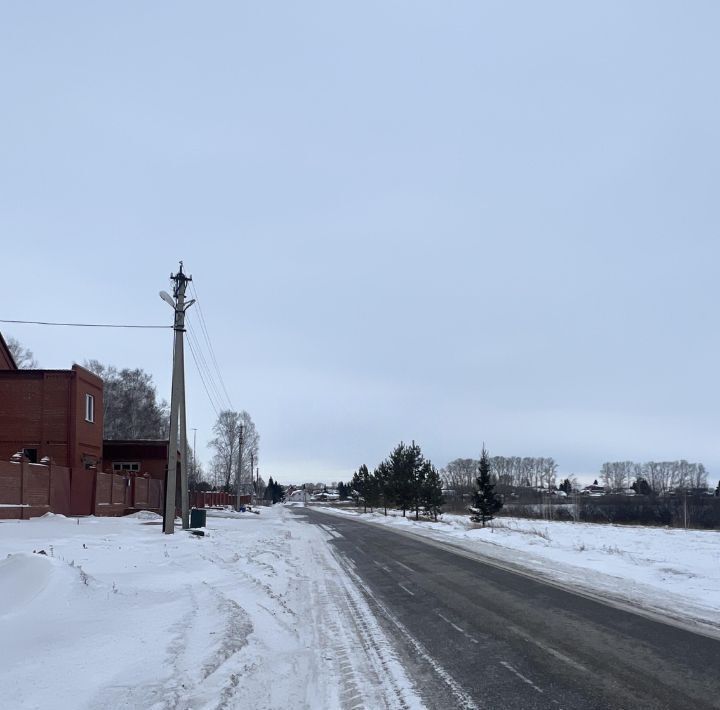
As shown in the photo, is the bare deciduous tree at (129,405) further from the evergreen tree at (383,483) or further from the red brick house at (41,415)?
the red brick house at (41,415)

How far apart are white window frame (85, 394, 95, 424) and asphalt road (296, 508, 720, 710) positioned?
27.7 metres

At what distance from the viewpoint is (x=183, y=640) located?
758 cm

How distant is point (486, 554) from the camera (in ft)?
66.7

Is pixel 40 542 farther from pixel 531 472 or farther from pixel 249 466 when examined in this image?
pixel 531 472

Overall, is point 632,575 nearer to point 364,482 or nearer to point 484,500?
point 484,500

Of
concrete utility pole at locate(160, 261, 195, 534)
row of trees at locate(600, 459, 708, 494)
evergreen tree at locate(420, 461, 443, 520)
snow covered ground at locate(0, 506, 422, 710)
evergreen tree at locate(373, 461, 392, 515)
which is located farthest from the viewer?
row of trees at locate(600, 459, 708, 494)

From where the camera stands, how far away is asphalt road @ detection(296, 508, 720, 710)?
605 cm

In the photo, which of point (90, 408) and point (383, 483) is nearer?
point (90, 408)

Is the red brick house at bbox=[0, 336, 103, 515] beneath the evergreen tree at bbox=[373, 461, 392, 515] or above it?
above

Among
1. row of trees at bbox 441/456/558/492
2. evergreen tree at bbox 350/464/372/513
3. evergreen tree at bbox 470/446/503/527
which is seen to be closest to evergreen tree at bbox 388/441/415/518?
evergreen tree at bbox 470/446/503/527

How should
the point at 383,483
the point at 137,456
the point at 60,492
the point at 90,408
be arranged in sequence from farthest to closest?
the point at 383,483
the point at 137,456
the point at 90,408
the point at 60,492

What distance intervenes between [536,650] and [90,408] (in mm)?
34246

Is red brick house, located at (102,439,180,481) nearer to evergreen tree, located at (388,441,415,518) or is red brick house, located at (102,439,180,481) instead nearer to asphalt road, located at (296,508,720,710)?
evergreen tree, located at (388,441,415,518)

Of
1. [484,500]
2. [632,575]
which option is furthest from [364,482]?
[632,575]
